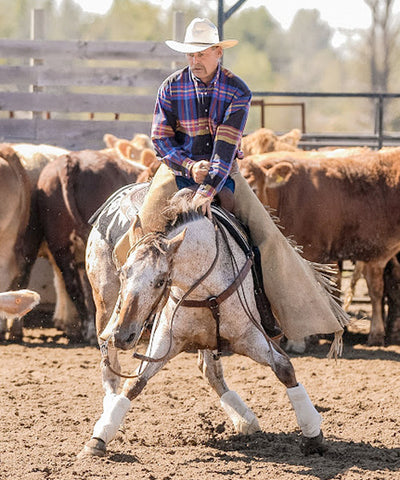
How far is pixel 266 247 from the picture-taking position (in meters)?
5.11

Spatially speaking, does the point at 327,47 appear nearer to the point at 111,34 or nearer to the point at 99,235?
the point at 111,34

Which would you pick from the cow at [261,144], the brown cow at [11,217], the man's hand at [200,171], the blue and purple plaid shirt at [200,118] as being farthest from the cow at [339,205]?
the man's hand at [200,171]

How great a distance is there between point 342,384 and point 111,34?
179ft

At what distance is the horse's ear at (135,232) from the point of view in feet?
15.8

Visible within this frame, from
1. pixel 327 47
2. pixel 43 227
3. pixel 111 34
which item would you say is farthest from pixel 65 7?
pixel 43 227

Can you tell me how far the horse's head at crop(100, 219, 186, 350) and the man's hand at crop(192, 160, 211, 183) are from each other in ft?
1.58

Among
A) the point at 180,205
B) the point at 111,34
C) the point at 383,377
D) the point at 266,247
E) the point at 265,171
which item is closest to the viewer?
the point at 180,205

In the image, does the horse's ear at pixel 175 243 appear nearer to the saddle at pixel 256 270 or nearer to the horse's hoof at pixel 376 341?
the saddle at pixel 256 270

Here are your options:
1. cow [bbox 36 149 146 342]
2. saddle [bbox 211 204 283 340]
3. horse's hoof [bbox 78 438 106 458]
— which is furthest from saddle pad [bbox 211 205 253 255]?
cow [bbox 36 149 146 342]

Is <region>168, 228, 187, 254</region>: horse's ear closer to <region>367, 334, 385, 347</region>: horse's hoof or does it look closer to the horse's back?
the horse's back

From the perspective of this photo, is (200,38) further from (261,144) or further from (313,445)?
(261,144)

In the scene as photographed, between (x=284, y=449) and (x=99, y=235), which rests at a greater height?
(x=99, y=235)

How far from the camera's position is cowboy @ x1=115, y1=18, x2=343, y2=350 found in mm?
5016

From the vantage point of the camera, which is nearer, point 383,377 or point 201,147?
point 201,147
